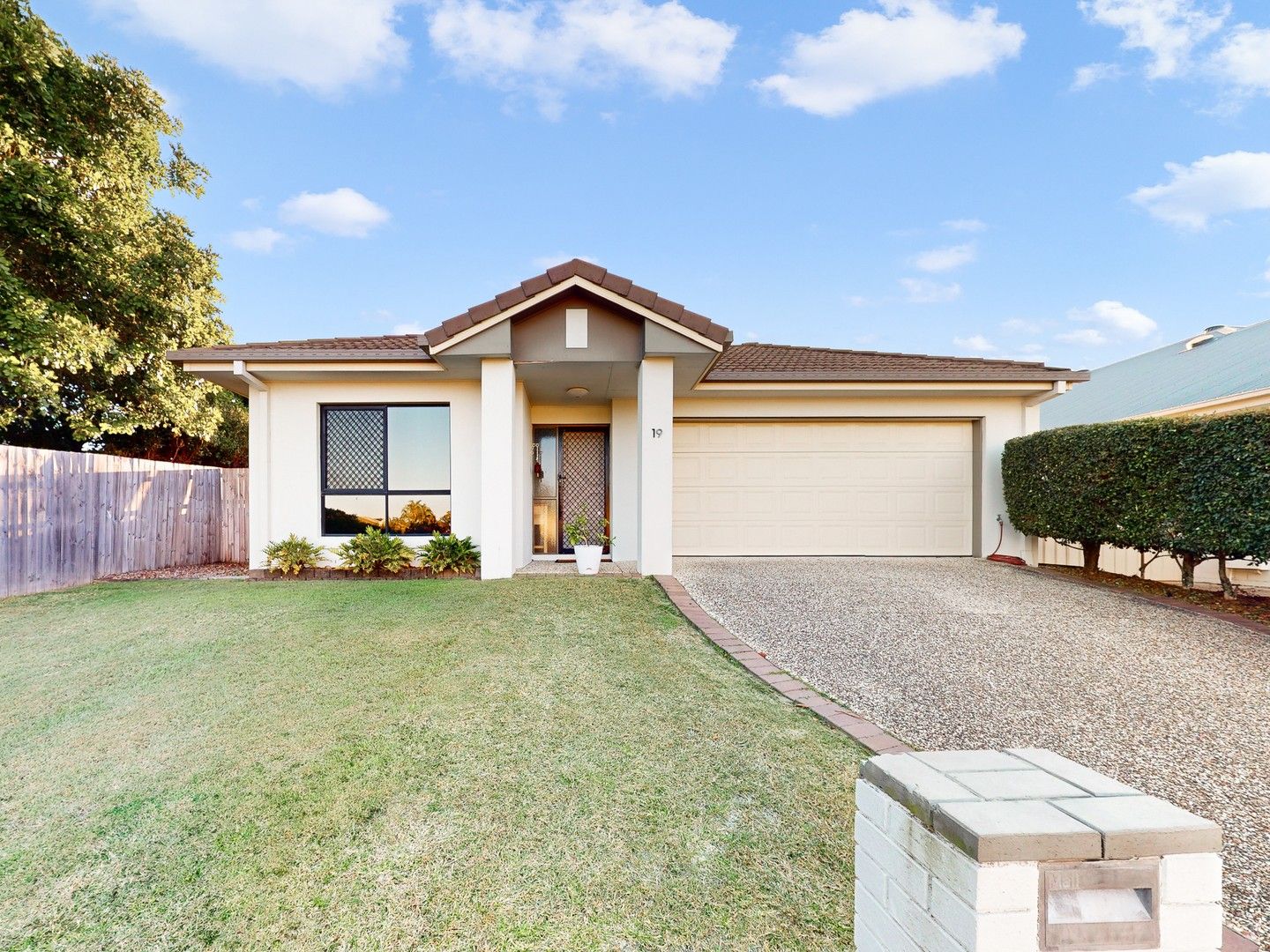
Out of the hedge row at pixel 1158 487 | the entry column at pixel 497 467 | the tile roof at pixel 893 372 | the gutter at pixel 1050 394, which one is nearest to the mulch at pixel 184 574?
the entry column at pixel 497 467

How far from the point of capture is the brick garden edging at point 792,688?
303 cm

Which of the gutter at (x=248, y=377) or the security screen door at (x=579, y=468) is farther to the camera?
the security screen door at (x=579, y=468)

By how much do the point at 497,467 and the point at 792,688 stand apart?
497 cm

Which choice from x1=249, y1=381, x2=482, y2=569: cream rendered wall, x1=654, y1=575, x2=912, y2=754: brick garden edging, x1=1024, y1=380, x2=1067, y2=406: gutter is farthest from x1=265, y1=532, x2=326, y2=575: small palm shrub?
x1=1024, y1=380, x2=1067, y2=406: gutter

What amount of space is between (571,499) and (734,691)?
6.88 meters

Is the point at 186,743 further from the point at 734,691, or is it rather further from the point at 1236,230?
Answer: the point at 1236,230

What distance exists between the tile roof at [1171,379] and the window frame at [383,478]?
1213 cm

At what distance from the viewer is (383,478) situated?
8.68 metres

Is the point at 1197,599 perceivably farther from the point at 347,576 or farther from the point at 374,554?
the point at 347,576

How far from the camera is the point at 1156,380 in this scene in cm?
1362

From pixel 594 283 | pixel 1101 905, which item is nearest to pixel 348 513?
pixel 594 283

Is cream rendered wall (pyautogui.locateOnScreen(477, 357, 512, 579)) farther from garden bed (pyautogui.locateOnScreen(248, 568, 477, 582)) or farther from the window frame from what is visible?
the window frame

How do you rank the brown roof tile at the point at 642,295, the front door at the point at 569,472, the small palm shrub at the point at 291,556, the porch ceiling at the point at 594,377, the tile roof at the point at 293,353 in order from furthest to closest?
the front door at the point at 569,472 < the small palm shrub at the point at 291,556 < the tile roof at the point at 293,353 < the porch ceiling at the point at 594,377 < the brown roof tile at the point at 642,295

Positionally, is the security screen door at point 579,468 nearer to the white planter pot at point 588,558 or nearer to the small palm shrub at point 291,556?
the white planter pot at point 588,558
